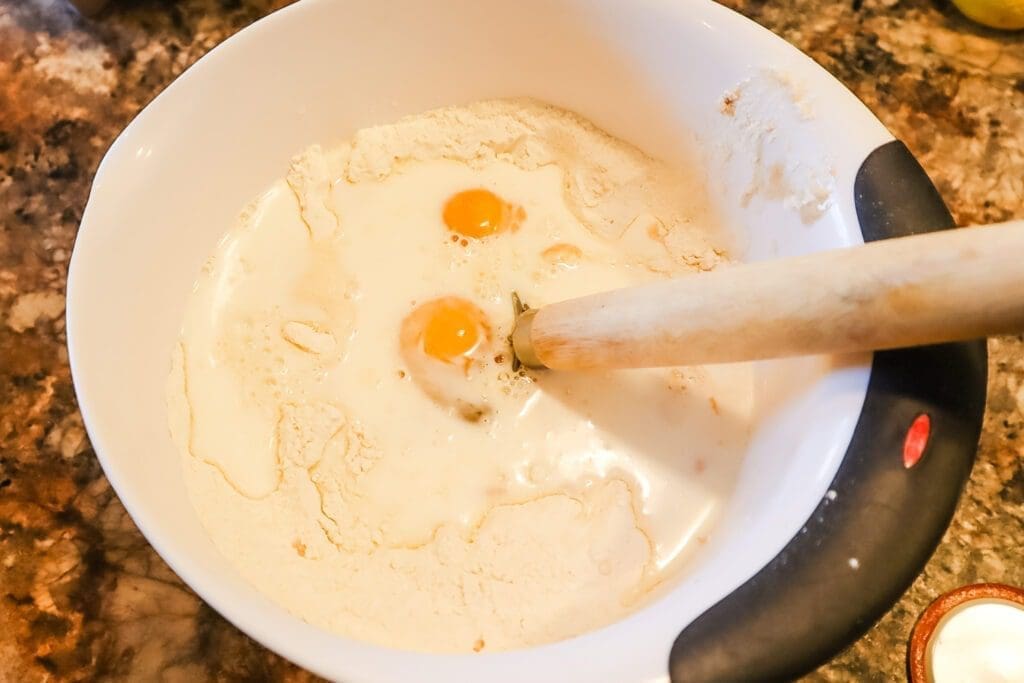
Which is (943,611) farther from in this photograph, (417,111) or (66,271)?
(66,271)

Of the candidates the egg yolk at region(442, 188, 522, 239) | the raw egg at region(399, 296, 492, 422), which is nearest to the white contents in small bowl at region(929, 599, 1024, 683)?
the raw egg at region(399, 296, 492, 422)

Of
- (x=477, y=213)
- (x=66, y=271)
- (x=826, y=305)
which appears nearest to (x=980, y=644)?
(x=826, y=305)

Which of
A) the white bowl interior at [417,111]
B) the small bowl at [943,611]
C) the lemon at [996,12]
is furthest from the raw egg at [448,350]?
A: the lemon at [996,12]

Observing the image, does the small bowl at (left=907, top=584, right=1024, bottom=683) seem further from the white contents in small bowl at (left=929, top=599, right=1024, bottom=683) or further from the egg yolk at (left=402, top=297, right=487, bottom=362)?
the egg yolk at (left=402, top=297, right=487, bottom=362)

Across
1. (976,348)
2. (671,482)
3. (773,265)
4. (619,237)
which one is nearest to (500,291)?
(619,237)

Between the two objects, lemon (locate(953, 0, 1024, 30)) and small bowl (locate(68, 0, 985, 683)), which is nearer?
small bowl (locate(68, 0, 985, 683))
